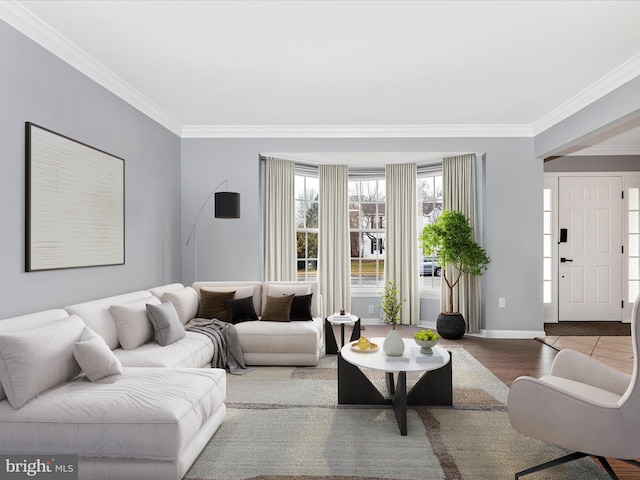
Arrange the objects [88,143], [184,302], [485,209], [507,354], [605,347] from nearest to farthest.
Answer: [88,143]
[184,302]
[507,354]
[605,347]
[485,209]

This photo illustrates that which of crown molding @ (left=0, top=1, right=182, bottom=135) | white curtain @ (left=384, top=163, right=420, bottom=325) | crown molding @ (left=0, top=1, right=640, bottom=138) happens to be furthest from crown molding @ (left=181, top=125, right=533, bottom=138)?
white curtain @ (left=384, top=163, right=420, bottom=325)

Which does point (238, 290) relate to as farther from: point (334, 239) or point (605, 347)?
point (605, 347)

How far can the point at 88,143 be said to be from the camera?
3.65m

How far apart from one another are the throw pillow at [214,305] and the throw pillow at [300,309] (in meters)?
0.69

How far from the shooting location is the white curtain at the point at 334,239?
21.3ft

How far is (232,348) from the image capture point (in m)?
4.12

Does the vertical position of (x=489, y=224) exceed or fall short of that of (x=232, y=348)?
it exceeds it

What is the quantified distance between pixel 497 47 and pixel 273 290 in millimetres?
3190

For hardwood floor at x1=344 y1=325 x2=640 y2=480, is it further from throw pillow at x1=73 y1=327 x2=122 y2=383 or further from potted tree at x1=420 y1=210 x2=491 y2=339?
throw pillow at x1=73 y1=327 x2=122 y2=383

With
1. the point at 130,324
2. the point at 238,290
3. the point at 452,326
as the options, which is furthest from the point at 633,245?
the point at 130,324

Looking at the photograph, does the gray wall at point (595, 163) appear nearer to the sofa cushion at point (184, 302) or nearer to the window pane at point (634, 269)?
the window pane at point (634, 269)

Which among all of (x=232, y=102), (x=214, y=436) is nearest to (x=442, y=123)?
(x=232, y=102)

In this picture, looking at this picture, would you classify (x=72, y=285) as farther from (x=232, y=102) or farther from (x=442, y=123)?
(x=442, y=123)

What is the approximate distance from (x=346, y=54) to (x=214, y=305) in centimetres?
280
